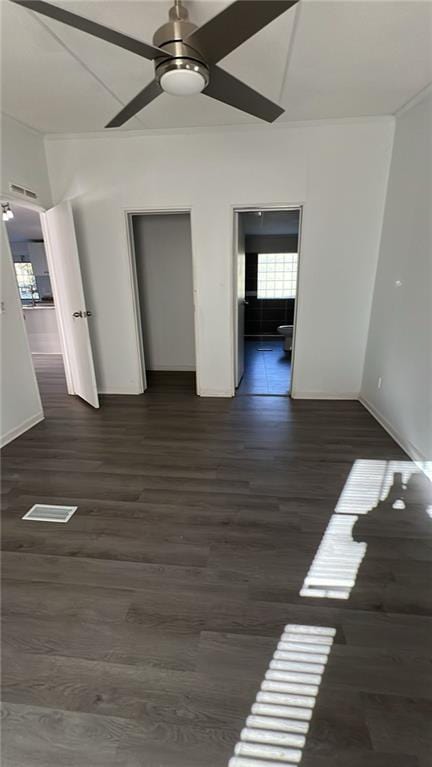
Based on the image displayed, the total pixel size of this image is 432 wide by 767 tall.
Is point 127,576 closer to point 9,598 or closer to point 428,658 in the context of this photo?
point 9,598

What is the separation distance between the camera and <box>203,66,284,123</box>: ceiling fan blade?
167cm

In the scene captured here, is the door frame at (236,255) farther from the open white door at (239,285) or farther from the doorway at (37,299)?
the doorway at (37,299)

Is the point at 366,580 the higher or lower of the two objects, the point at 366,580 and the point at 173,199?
the lower

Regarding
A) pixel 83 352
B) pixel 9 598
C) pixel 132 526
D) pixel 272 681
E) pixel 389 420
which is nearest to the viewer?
pixel 272 681

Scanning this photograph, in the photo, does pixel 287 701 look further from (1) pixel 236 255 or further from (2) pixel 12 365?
(1) pixel 236 255

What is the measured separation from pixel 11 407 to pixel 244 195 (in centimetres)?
306

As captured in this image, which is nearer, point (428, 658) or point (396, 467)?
point (428, 658)

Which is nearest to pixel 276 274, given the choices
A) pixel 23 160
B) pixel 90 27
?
pixel 23 160

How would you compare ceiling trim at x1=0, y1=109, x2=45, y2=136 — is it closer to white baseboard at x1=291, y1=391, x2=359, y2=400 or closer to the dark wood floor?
the dark wood floor

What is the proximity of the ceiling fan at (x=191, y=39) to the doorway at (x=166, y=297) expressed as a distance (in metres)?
2.98

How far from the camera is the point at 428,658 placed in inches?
50.9

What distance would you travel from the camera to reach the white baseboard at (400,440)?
2.50 meters

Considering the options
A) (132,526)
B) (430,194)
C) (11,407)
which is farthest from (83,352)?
(430,194)

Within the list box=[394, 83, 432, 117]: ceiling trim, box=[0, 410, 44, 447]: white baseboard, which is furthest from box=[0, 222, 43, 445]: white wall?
box=[394, 83, 432, 117]: ceiling trim
